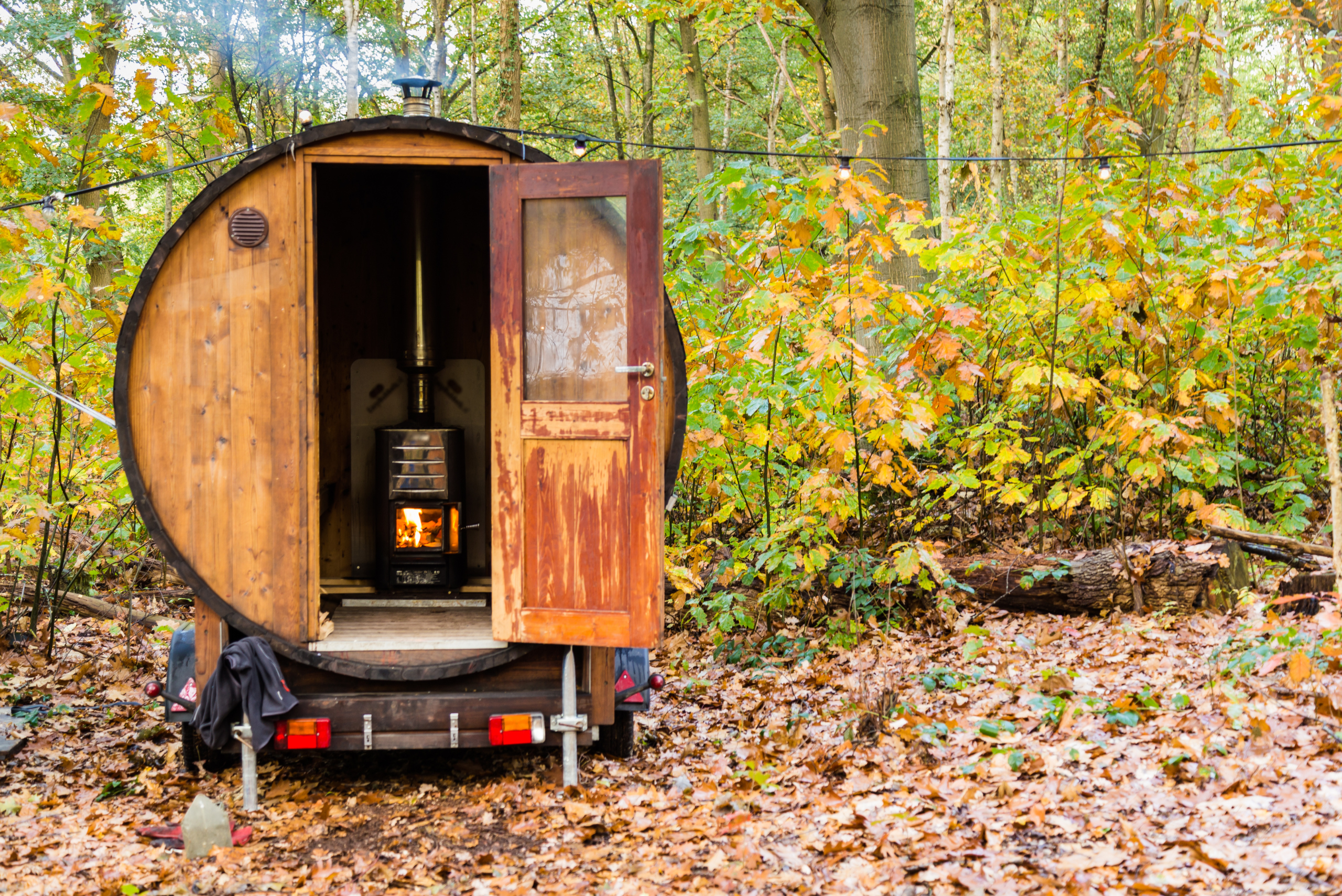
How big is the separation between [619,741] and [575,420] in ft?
5.90

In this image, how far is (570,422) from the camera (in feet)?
15.0

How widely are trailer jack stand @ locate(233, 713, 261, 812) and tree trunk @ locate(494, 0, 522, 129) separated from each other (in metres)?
10.3

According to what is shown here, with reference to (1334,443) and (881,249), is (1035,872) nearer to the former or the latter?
(1334,443)

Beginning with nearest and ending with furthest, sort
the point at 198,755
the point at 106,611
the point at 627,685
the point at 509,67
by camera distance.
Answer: the point at 627,685
the point at 198,755
the point at 106,611
the point at 509,67

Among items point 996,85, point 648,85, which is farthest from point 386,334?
point 996,85

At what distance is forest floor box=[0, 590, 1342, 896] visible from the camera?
3408 mm

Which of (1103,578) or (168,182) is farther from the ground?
(168,182)

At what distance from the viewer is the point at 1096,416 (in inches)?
287

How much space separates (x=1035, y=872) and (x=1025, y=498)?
157 inches

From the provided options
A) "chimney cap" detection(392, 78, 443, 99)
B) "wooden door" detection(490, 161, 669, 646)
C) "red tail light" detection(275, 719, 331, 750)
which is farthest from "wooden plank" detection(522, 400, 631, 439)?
"chimney cap" detection(392, 78, 443, 99)

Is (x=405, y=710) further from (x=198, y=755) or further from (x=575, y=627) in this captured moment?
(x=198, y=755)

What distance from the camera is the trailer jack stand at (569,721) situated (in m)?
4.68

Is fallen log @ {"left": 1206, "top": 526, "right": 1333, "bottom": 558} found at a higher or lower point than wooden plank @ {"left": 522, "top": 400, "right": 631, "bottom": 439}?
lower

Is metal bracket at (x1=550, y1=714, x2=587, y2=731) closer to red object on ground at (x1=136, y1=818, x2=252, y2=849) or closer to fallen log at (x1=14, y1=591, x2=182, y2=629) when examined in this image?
red object on ground at (x1=136, y1=818, x2=252, y2=849)
